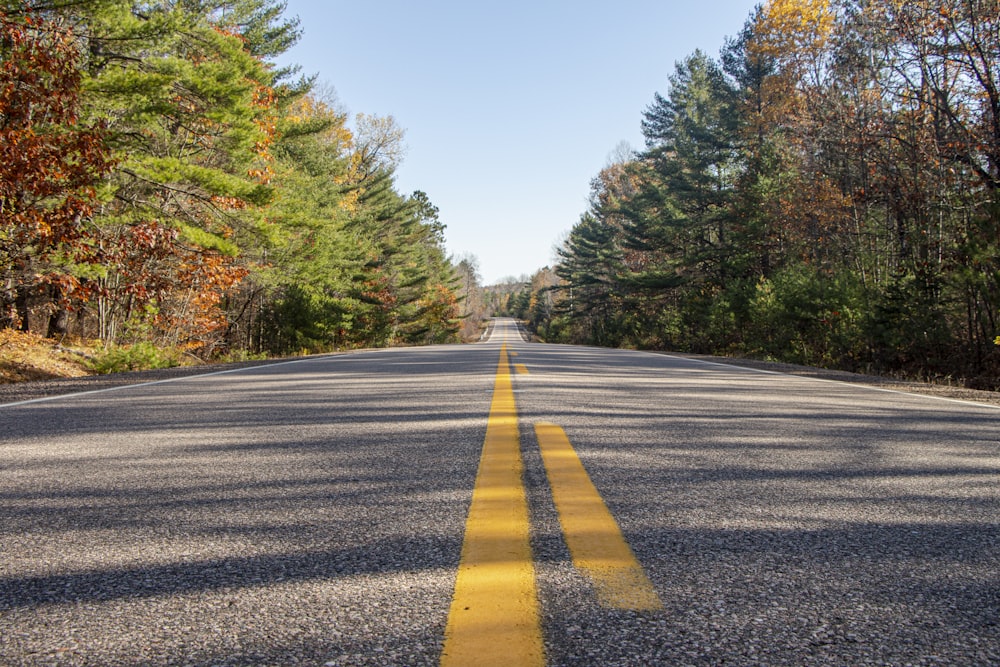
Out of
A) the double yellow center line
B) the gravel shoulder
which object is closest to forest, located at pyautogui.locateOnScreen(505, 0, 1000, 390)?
the gravel shoulder

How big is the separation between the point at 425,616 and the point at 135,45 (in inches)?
602

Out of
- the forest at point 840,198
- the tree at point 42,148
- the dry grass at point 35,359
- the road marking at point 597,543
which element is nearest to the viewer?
the road marking at point 597,543

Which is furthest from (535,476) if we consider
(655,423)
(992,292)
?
(992,292)

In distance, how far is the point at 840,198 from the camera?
2239 centimetres

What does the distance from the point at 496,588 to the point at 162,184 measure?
1511 centimetres

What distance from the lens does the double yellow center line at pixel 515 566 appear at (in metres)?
1.36

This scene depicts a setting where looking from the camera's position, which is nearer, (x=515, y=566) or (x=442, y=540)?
(x=515, y=566)

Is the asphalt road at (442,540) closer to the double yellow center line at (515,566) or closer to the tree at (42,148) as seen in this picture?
the double yellow center line at (515,566)

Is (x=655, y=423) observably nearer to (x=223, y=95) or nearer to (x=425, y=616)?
(x=425, y=616)

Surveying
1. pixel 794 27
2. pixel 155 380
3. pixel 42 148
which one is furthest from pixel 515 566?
pixel 794 27

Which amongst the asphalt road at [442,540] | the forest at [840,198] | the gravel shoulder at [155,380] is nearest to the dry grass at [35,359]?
the gravel shoulder at [155,380]

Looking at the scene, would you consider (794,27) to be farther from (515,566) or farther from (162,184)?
(515,566)

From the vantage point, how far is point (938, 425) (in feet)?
15.4

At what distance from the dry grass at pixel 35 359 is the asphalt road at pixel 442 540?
7.02 meters
